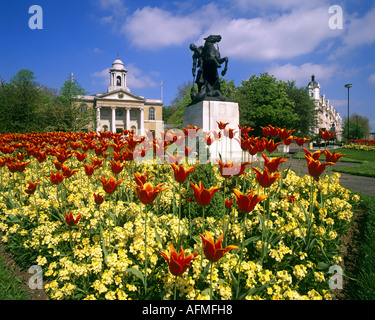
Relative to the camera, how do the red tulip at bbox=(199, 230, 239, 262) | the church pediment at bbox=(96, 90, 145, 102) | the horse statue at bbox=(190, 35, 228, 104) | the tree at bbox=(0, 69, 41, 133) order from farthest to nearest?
the church pediment at bbox=(96, 90, 145, 102), the tree at bbox=(0, 69, 41, 133), the horse statue at bbox=(190, 35, 228, 104), the red tulip at bbox=(199, 230, 239, 262)

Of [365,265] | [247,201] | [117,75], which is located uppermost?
[117,75]

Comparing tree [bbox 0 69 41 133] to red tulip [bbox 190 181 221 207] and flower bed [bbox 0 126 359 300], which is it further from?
red tulip [bbox 190 181 221 207]

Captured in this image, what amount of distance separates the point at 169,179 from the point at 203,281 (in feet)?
9.36

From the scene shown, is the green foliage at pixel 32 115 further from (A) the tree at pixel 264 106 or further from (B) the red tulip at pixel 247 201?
(A) the tree at pixel 264 106

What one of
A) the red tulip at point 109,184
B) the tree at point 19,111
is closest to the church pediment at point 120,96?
the tree at point 19,111

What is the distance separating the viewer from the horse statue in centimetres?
1325

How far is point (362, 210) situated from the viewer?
4.72 m

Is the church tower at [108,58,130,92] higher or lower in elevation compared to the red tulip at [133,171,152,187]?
higher

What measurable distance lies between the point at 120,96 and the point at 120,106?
300 cm

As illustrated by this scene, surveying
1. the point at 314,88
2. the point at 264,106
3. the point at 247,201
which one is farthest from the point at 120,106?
the point at 314,88

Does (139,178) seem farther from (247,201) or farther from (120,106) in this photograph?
(120,106)

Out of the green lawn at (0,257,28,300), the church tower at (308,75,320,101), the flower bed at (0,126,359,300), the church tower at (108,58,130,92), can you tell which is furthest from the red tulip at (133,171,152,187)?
the church tower at (308,75,320,101)

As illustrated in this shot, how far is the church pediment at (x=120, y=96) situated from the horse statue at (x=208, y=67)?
5998cm

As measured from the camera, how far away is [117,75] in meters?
74.2
